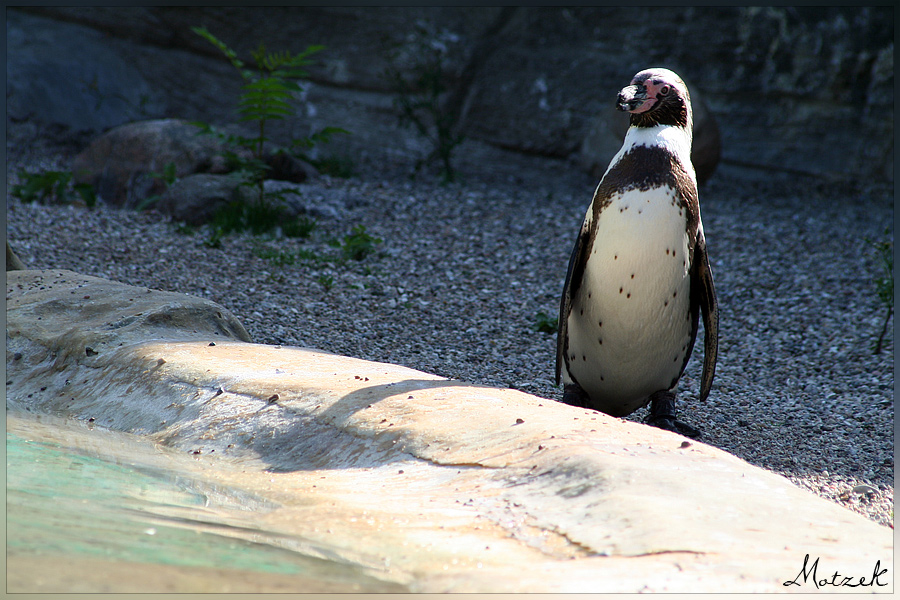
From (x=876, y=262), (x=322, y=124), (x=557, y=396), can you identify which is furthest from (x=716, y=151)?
(x=557, y=396)

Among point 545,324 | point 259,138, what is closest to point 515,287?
point 545,324

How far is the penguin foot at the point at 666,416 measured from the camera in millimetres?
3153

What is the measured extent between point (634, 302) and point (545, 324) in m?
1.67

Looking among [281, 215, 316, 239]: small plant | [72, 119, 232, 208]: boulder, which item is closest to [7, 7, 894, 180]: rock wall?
[72, 119, 232, 208]: boulder

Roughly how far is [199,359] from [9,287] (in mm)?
1321

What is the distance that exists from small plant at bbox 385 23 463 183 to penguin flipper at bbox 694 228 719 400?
491 centimetres

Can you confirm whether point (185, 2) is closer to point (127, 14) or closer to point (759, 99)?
point (127, 14)

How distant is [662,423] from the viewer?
126 inches

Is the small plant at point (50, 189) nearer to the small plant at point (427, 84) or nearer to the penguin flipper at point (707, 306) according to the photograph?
the small plant at point (427, 84)

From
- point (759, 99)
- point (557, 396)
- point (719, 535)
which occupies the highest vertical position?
point (759, 99)

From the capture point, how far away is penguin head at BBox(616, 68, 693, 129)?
302 centimetres

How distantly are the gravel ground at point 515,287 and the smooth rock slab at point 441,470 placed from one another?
110cm

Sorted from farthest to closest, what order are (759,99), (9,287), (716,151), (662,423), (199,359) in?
(759,99) → (716,151) → (9,287) → (662,423) → (199,359)

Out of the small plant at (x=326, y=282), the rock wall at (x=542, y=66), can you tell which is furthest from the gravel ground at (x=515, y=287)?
the rock wall at (x=542, y=66)
